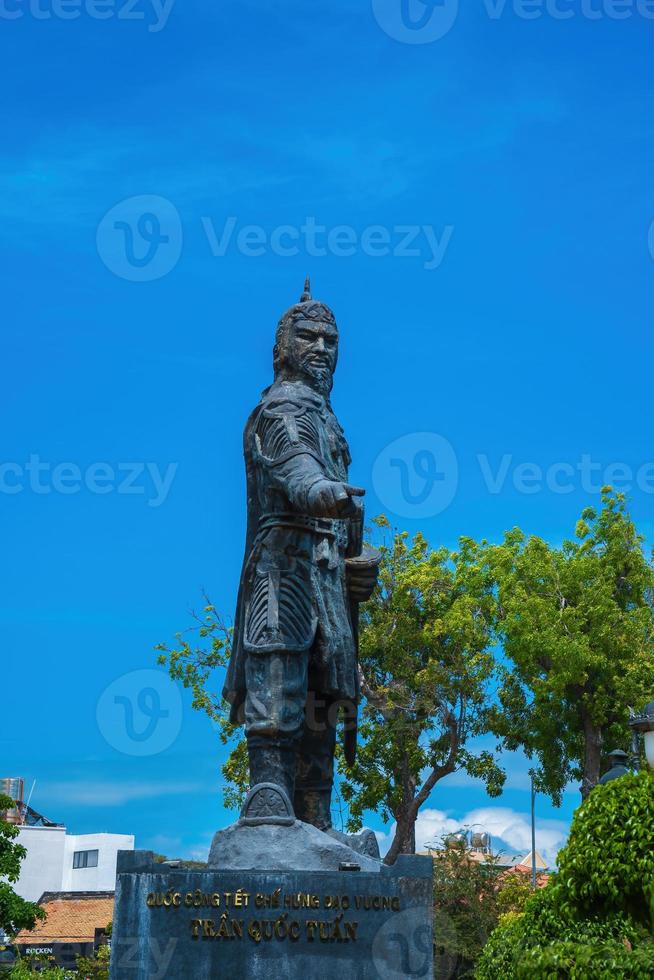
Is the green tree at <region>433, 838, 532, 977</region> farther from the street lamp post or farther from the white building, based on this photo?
the street lamp post

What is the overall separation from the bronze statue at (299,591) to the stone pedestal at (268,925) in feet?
2.62

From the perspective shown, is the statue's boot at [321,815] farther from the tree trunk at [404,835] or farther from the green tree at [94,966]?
the green tree at [94,966]

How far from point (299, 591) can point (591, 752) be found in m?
21.5

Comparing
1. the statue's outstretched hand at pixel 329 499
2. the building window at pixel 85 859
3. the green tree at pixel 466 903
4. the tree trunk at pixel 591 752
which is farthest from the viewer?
the building window at pixel 85 859

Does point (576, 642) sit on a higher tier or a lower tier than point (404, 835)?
higher

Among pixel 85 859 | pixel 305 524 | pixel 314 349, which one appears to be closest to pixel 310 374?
pixel 314 349

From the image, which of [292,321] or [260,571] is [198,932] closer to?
[260,571]

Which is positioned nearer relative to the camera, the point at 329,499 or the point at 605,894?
the point at 329,499

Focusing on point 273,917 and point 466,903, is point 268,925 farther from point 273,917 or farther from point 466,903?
point 466,903

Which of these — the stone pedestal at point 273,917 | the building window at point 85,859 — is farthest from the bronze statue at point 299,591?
the building window at point 85,859

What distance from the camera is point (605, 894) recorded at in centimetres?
959

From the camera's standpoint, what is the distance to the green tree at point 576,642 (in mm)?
28359

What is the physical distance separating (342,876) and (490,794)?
23.0 m

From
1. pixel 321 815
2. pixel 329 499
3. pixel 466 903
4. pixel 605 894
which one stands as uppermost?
pixel 466 903
